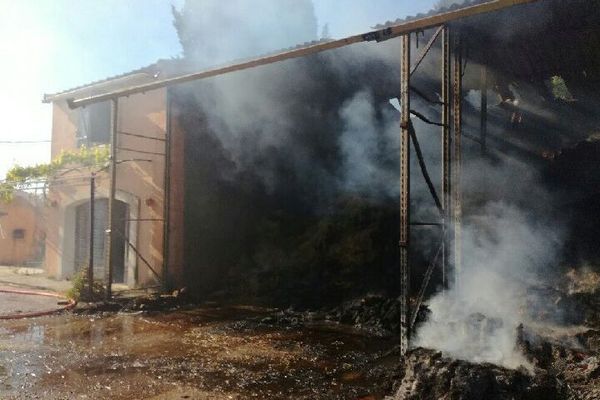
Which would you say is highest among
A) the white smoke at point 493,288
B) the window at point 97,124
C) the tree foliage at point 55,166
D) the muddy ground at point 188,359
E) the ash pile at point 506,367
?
the window at point 97,124

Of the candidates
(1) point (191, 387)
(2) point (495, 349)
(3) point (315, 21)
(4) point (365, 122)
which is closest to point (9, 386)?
(1) point (191, 387)

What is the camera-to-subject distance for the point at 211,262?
12.9 meters

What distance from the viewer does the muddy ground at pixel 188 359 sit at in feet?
16.7

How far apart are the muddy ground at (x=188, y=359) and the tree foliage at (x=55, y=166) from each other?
5969 millimetres

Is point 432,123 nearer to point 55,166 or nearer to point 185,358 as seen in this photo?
point 185,358

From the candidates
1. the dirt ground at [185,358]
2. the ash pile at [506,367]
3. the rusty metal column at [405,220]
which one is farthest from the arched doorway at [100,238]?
the ash pile at [506,367]

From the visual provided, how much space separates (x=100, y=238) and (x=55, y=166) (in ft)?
9.06

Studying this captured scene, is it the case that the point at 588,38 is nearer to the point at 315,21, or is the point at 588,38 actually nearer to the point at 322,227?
the point at 322,227

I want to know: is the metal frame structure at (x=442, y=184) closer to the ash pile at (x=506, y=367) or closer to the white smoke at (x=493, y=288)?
the white smoke at (x=493, y=288)

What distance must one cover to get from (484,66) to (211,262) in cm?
883

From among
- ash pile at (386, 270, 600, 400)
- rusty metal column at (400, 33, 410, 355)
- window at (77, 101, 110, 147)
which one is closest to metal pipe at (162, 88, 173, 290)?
window at (77, 101, 110, 147)

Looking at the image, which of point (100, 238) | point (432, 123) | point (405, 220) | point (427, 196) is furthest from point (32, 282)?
point (432, 123)

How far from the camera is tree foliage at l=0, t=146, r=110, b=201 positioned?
13591 millimetres

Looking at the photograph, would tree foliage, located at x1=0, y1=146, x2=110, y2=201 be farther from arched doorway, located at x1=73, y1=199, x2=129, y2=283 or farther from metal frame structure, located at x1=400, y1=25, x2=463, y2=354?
metal frame structure, located at x1=400, y1=25, x2=463, y2=354
